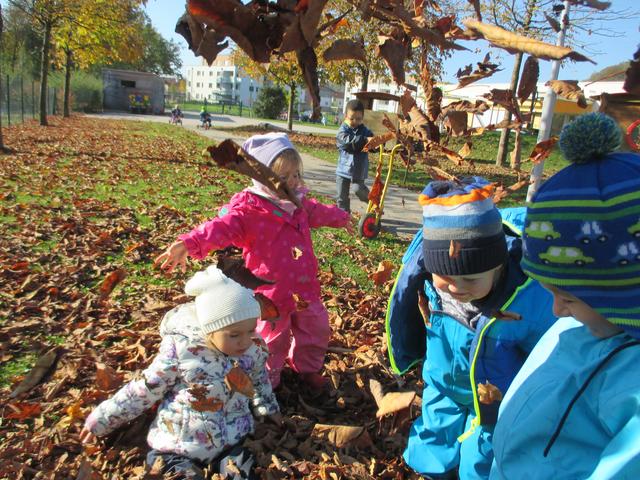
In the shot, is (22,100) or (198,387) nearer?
(198,387)

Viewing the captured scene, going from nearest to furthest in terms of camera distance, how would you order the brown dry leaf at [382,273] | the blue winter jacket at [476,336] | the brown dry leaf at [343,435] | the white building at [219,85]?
the blue winter jacket at [476,336], the brown dry leaf at [343,435], the brown dry leaf at [382,273], the white building at [219,85]

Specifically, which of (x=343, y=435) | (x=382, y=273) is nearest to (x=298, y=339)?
(x=343, y=435)

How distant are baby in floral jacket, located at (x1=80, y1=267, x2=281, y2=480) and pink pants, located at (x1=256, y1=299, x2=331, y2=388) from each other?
59 cm

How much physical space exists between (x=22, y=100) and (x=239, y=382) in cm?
2510

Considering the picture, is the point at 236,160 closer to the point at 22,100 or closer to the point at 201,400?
the point at 201,400

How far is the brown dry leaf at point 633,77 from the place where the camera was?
1.04 m

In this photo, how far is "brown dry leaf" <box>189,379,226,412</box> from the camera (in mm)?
2344

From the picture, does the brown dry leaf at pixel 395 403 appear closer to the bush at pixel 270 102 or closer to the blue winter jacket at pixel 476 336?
the blue winter jacket at pixel 476 336

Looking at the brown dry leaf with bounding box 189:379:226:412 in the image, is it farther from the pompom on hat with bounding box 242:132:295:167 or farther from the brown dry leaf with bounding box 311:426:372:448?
the pompom on hat with bounding box 242:132:295:167

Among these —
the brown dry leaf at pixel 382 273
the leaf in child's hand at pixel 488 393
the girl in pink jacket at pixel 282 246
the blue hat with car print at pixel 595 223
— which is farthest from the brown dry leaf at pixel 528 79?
the brown dry leaf at pixel 382 273

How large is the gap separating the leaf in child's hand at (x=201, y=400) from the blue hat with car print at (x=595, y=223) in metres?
1.71

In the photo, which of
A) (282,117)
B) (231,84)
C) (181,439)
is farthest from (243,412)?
(231,84)

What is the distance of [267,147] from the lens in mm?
2742

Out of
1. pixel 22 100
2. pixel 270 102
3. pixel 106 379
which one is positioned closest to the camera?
pixel 106 379
